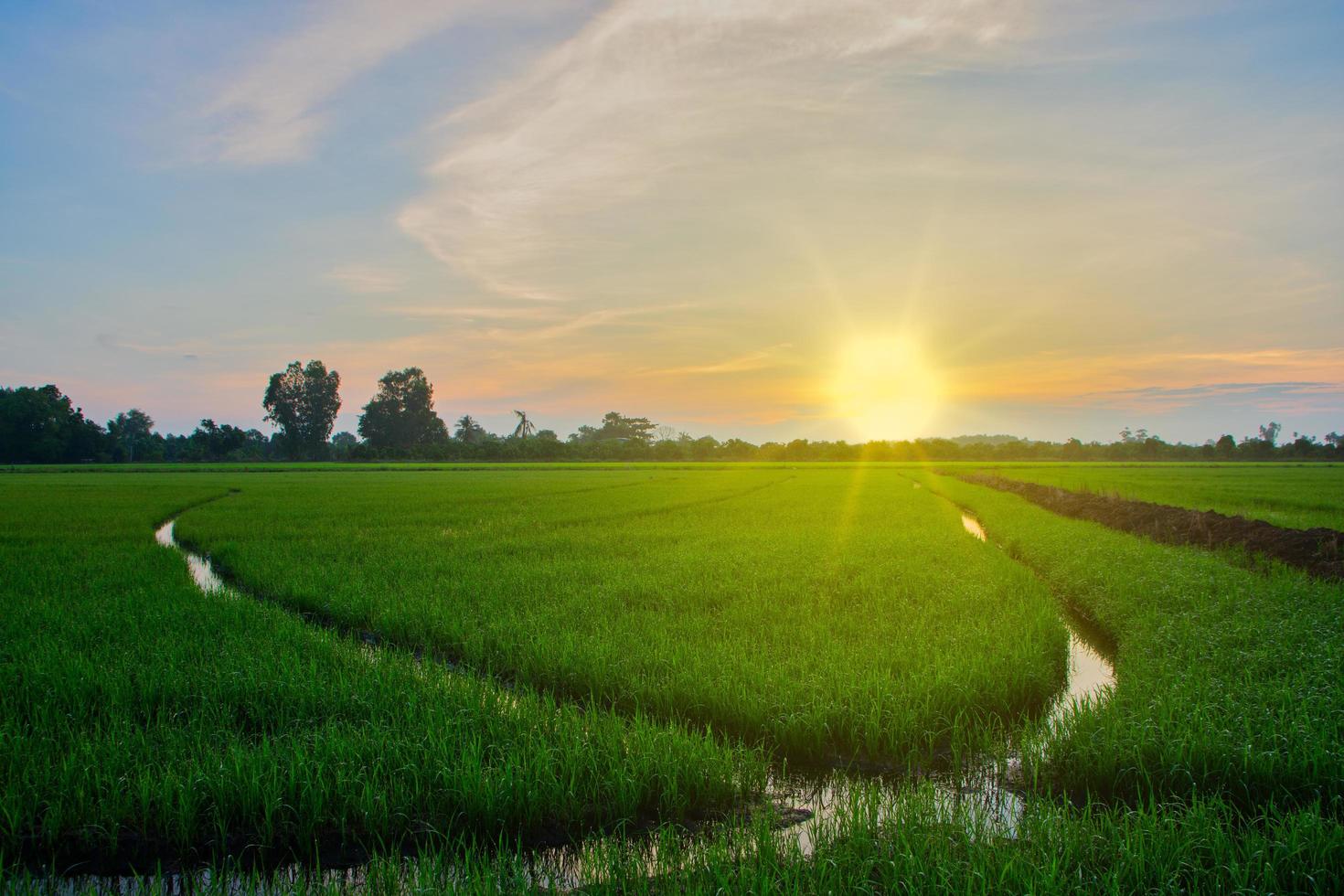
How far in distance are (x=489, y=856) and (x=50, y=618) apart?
6921 millimetres

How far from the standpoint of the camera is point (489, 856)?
363 centimetres

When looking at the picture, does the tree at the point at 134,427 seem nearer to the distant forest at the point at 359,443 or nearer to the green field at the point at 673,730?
the distant forest at the point at 359,443

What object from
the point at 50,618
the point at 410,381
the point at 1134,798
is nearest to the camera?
the point at 1134,798

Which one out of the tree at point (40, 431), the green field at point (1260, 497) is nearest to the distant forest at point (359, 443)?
the tree at point (40, 431)

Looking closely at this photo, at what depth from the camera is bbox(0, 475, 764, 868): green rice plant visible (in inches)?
148

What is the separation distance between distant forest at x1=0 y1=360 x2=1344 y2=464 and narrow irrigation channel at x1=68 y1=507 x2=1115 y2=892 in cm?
7813

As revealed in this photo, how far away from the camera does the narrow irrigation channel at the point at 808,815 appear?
137 inches

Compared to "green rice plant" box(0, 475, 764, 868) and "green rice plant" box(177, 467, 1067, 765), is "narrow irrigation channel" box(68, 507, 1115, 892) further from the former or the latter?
"green rice plant" box(177, 467, 1067, 765)

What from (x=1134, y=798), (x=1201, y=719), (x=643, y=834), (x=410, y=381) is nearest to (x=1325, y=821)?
(x=1134, y=798)

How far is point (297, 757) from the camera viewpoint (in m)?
4.07

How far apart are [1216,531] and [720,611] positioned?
424 inches

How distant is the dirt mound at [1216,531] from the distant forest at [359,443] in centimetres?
6809

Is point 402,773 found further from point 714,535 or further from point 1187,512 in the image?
point 1187,512

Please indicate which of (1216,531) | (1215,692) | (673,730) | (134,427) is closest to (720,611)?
(673,730)
